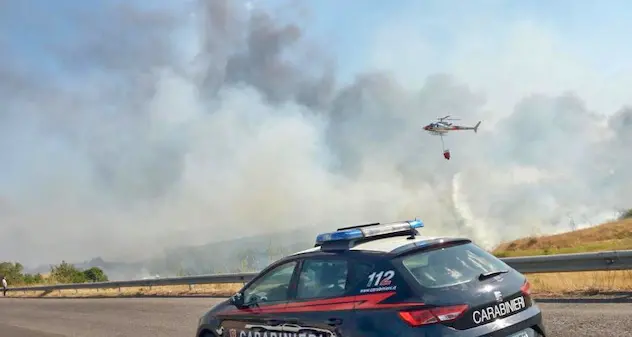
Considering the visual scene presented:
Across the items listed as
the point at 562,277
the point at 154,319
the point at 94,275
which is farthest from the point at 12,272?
the point at 562,277

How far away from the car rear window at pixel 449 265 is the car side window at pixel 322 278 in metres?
0.60

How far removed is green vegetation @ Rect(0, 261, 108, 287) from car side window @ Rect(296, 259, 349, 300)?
37465 millimetres

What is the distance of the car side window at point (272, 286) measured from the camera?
5.61 metres

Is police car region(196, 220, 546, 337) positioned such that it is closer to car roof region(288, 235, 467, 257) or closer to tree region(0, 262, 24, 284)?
car roof region(288, 235, 467, 257)

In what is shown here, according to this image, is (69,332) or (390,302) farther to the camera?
(69,332)

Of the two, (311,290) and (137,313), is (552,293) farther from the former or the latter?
(137,313)

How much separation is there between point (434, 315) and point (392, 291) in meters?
0.39

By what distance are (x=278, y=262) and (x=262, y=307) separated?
18.3 inches

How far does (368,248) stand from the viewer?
5031 mm

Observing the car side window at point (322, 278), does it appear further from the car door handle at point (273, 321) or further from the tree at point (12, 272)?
the tree at point (12, 272)

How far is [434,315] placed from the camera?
169 inches

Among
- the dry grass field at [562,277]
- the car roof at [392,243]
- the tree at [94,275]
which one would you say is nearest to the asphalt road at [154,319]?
the dry grass field at [562,277]

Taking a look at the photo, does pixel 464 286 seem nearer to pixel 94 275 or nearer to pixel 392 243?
pixel 392 243

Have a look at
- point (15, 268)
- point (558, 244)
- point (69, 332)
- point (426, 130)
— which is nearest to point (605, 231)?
point (558, 244)
